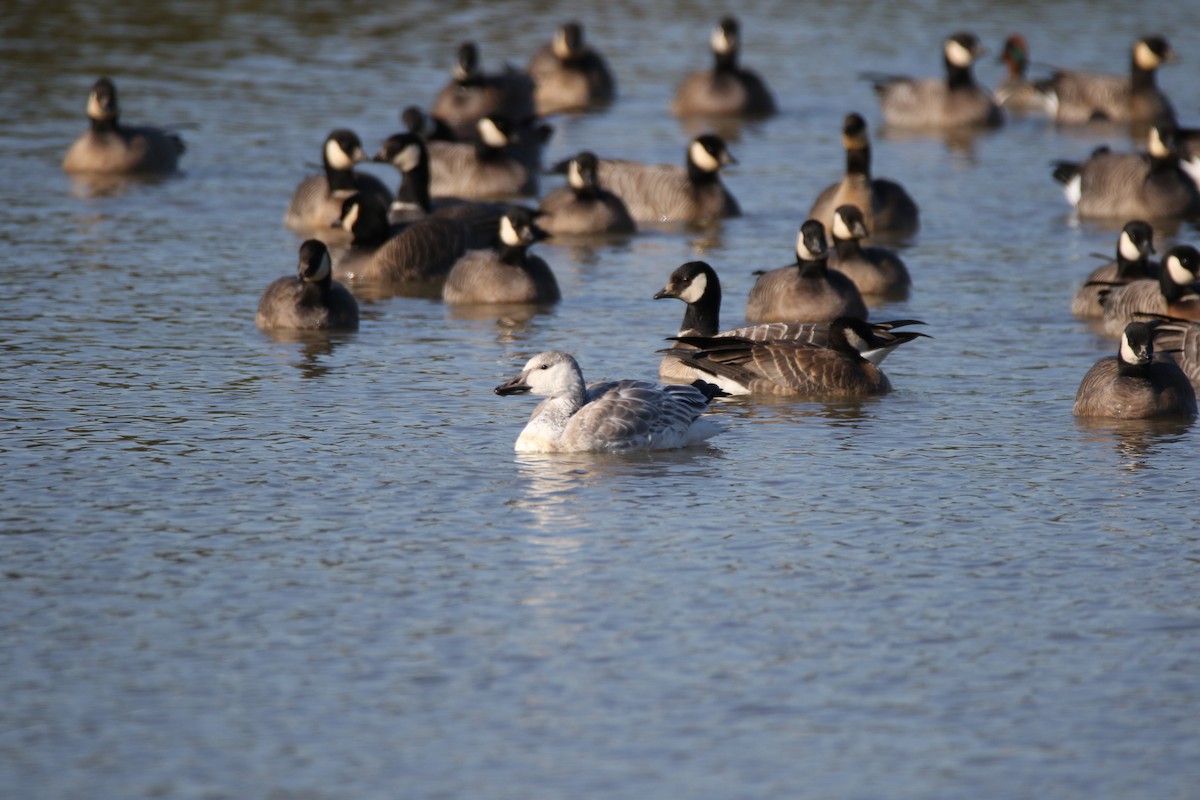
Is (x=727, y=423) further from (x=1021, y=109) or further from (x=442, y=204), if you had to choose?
(x=1021, y=109)

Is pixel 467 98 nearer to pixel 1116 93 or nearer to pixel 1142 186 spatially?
pixel 1116 93

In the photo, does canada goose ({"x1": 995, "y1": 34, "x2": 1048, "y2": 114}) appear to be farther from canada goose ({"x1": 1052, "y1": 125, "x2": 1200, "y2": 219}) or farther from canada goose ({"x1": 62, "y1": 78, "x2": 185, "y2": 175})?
canada goose ({"x1": 62, "y1": 78, "x2": 185, "y2": 175})

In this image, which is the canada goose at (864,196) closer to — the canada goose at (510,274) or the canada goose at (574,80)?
the canada goose at (510,274)

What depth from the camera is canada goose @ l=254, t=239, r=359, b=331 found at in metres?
15.5

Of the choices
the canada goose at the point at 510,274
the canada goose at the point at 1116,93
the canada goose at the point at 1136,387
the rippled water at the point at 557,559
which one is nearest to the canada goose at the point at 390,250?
the rippled water at the point at 557,559

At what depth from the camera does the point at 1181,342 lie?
1387cm

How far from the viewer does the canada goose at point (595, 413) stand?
1146 cm

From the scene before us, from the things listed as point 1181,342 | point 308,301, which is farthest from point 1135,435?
point 308,301

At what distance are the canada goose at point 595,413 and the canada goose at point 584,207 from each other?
28.6 feet

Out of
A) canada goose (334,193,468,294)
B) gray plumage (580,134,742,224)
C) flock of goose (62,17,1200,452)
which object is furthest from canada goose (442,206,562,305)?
gray plumage (580,134,742,224)

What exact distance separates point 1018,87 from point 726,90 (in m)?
5.63

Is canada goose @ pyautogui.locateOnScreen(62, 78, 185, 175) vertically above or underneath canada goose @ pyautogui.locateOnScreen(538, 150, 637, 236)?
above

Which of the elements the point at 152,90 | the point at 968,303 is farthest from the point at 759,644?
the point at 152,90

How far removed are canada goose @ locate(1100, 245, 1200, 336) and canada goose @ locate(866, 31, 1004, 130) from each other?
1351 centimetres
